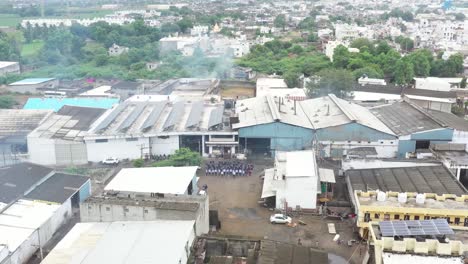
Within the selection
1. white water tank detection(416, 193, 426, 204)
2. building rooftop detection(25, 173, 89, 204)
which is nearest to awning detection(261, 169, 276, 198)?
white water tank detection(416, 193, 426, 204)

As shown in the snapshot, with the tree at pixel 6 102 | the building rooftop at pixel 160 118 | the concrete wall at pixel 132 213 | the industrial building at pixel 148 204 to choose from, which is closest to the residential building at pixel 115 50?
the tree at pixel 6 102

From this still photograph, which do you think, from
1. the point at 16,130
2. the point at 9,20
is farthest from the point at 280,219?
the point at 9,20

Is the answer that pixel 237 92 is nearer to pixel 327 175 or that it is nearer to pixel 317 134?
pixel 317 134

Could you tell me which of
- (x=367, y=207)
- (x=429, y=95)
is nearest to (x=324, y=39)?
(x=429, y=95)

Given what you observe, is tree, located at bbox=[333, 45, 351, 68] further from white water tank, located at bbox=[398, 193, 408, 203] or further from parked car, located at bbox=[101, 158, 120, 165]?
white water tank, located at bbox=[398, 193, 408, 203]

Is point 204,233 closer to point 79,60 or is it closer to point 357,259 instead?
point 357,259

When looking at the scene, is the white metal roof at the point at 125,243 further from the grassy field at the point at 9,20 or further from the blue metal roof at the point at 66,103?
the grassy field at the point at 9,20
